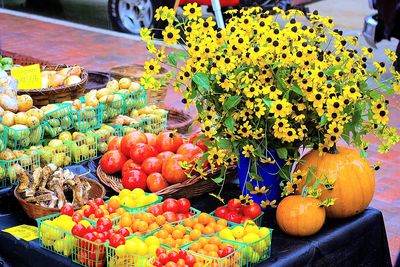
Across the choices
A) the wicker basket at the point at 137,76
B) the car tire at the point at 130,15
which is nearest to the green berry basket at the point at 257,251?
the wicker basket at the point at 137,76

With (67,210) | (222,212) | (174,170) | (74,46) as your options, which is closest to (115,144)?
(174,170)

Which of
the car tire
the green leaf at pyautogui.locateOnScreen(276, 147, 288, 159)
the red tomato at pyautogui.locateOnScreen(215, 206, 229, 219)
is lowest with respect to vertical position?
the car tire

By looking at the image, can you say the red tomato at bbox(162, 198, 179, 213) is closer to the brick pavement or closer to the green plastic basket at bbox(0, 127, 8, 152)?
the green plastic basket at bbox(0, 127, 8, 152)

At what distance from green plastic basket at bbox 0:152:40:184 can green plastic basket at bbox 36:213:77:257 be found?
68 cm

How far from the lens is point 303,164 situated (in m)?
3.00

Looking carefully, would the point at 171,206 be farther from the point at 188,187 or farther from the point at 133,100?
the point at 133,100

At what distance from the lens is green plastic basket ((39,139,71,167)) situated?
3627 mm

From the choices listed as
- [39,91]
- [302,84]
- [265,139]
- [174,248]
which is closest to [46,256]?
[174,248]

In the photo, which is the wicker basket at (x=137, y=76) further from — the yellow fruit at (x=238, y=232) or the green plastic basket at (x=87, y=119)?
the yellow fruit at (x=238, y=232)

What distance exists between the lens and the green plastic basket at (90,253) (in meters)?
2.64

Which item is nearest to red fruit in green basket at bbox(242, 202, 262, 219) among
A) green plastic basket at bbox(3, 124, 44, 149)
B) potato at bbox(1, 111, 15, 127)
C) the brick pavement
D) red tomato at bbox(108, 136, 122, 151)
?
red tomato at bbox(108, 136, 122, 151)

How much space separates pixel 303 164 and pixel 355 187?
234 millimetres

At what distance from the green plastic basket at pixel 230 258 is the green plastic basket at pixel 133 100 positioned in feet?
6.12

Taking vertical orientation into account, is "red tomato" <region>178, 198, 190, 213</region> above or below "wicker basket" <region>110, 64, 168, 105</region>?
above
